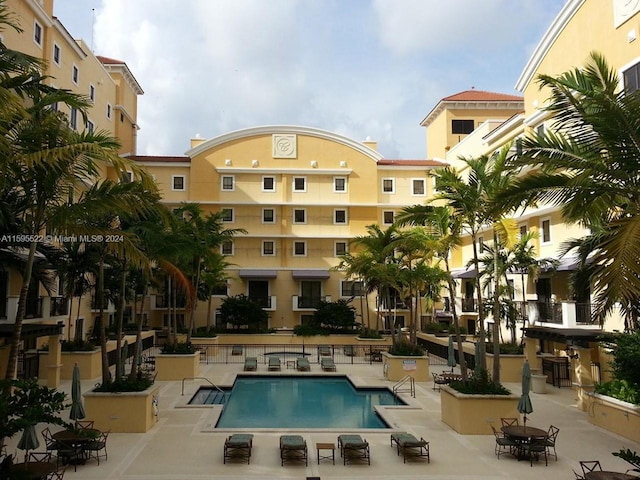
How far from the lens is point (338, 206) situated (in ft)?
137

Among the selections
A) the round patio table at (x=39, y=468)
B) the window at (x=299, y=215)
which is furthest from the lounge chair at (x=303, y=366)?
the window at (x=299, y=215)

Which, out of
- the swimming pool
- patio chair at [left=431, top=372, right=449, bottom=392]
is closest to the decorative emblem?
the swimming pool

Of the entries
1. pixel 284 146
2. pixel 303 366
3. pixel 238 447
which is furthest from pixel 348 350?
pixel 238 447

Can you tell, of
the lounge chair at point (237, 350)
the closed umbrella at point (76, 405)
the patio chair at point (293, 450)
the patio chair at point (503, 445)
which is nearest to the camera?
the patio chair at point (293, 450)

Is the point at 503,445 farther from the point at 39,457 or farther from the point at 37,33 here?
the point at 37,33

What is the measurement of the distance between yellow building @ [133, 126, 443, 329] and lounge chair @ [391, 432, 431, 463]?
27.6 meters

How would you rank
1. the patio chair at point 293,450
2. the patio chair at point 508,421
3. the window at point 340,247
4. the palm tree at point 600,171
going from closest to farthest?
the palm tree at point 600,171 < the patio chair at point 293,450 < the patio chair at point 508,421 < the window at point 340,247

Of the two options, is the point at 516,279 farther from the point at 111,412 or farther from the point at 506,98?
the point at 111,412

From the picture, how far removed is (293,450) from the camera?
12.4 meters

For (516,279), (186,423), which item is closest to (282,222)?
(516,279)

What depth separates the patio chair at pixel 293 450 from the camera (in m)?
12.3

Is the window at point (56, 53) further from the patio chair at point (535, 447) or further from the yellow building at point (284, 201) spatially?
the patio chair at point (535, 447)

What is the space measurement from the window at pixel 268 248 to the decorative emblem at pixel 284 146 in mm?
6536

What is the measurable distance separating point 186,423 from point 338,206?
27486 millimetres
